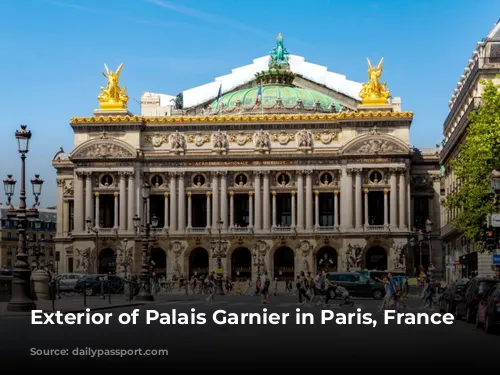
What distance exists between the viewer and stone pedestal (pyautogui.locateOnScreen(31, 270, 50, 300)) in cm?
6103

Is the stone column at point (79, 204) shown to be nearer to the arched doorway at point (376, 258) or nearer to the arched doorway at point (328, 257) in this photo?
the arched doorway at point (328, 257)

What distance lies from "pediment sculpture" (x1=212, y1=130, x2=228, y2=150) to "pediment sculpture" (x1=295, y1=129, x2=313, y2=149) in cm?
841

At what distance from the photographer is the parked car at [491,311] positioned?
103ft

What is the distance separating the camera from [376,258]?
12119 cm

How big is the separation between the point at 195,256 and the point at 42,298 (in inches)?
2533

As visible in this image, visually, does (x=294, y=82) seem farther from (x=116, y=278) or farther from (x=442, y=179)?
(x=116, y=278)

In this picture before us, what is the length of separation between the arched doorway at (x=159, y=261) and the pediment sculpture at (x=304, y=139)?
20052 millimetres

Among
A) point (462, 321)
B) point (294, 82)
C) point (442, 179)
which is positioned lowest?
point (462, 321)

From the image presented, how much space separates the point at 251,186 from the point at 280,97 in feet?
60.7

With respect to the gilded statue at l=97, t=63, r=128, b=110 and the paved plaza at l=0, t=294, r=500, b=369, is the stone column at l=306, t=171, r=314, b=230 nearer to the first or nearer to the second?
the gilded statue at l=97, t=63, r=128, b=110

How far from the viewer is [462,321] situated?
4081cm

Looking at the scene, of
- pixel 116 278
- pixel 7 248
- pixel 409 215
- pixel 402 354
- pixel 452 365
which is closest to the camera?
pixel 452 365

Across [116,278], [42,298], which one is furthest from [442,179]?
[42,298]

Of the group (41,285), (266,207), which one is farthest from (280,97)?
(41,285)
